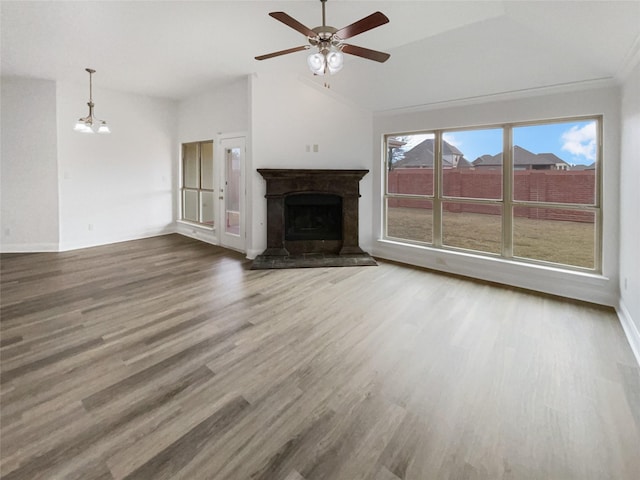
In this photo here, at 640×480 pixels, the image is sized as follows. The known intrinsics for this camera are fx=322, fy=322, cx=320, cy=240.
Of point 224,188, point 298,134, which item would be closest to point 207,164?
point 224,188

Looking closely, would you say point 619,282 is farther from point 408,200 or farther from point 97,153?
point 97,153

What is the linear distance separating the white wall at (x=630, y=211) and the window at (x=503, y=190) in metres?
0.44

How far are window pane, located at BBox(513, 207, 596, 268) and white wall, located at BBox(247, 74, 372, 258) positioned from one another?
2358 millimetres

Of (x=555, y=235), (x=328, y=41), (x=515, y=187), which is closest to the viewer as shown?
(x=328, y=41)

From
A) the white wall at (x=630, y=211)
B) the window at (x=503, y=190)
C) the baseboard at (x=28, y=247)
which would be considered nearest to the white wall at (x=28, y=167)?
the baseboard at (x=28, y=247)

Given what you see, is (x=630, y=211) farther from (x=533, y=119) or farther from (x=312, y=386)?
(x=312, y=386)

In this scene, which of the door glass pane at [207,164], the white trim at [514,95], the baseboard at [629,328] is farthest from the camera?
the door glass pane at [207,164]

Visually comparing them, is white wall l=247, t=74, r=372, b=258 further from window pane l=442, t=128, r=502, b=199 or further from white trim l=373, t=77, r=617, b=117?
window pane l=442, t=128, r=502, b=199

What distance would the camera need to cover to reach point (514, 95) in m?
4.03

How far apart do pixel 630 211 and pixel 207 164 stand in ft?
23.1

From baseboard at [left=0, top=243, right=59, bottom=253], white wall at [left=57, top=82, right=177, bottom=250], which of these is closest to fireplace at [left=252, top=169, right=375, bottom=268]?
white wall at [left=57, top=82, right=177, bottom=250]

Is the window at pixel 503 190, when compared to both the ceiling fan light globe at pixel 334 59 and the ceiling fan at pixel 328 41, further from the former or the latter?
the ceiling fan light globe at pixel 334 59

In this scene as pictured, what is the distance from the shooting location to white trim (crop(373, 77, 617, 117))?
3.44 m

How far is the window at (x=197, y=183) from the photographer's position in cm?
724
